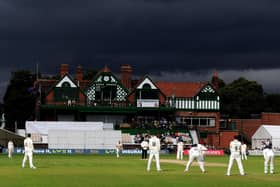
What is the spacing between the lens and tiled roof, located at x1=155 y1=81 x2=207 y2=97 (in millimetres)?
99438

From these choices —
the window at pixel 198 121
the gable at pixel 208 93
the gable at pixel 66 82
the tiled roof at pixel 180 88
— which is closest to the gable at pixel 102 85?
the gable at pixel 66 82

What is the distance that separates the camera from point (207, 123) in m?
97.9

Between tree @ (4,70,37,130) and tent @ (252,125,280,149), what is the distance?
42280 mm

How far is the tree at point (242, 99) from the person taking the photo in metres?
123

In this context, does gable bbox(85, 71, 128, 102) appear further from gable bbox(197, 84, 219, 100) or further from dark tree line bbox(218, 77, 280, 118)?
dark tree line bbox(218, 77, 280, 118)

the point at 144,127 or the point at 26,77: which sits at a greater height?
the point at 26,77

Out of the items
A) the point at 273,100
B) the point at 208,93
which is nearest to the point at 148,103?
the point at 208,93

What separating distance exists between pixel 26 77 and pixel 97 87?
2446cm

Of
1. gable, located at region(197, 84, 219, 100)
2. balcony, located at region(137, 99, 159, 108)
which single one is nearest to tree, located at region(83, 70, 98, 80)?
balcony, located at region(137, 99, 159, 108)

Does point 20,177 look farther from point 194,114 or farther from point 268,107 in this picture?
point 268,107

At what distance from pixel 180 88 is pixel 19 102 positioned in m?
29.5

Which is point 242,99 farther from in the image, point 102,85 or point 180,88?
point 102,85

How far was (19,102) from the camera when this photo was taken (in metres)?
112

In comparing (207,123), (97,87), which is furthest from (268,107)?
(97,87)
